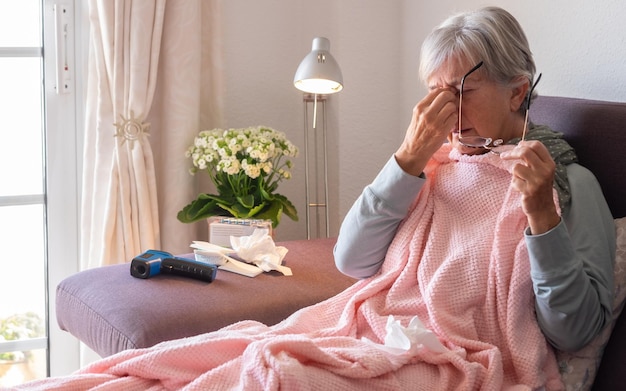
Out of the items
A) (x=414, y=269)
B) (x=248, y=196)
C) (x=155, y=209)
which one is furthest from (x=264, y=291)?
(x=155, y=209)

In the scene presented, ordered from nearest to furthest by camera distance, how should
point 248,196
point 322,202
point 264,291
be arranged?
point 264,291 < point 248,196 < point 322,202

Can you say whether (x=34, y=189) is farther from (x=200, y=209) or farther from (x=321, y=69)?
(x=321, y=69)

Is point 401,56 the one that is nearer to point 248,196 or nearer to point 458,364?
point 248,196

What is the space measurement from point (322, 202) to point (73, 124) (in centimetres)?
98

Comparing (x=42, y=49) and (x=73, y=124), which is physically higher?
(x=42, y=49)

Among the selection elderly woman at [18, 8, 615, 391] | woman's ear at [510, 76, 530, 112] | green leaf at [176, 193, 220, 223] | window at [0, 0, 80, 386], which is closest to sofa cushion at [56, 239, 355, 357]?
elderly woman at [18, 8, 615, 391]

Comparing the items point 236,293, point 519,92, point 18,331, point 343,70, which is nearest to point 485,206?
point 519,92

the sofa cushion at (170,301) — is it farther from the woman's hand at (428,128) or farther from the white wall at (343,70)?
the white wall at (343,70)

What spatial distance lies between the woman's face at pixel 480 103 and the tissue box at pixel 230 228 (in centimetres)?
105

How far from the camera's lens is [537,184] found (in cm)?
143

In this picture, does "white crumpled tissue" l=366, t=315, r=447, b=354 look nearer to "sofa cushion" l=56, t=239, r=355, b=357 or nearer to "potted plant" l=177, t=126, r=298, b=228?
"sofa cushion" l=56, t=239, r=355, b=357

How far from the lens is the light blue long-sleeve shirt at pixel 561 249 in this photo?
142 cm

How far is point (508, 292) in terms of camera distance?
4.97 feet

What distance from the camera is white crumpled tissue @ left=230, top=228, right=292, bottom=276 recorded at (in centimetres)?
223
